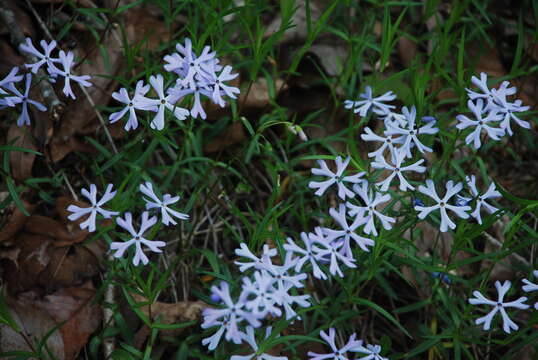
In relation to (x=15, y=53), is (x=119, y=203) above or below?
below

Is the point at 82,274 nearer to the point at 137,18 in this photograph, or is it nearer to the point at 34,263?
the point at 34,263

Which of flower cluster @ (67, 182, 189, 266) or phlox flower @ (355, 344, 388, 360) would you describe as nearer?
flower cluster @ (67, 182, 189, 266)

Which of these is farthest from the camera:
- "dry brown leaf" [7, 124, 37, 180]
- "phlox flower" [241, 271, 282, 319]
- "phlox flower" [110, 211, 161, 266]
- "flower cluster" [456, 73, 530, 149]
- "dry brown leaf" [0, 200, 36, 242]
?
"dry brown leaf" [7, 124, 37, 180]

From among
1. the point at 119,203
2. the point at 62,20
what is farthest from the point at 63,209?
the point at 62,20

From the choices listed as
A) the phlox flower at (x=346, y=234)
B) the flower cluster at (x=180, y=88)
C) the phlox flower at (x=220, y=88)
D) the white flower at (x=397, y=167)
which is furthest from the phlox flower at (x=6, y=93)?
the white flower at (x=397, y=167)

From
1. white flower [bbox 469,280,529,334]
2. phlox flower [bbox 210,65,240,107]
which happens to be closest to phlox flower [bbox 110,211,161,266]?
phlox flower [bbox 210,65,240,107]

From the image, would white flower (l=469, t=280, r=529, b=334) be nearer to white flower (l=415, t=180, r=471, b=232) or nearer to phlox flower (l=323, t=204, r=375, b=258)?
white flower (l=415, t=180, r=471, b=232)

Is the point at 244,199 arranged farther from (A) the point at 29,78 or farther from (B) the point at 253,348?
(A) the point at 29,78
